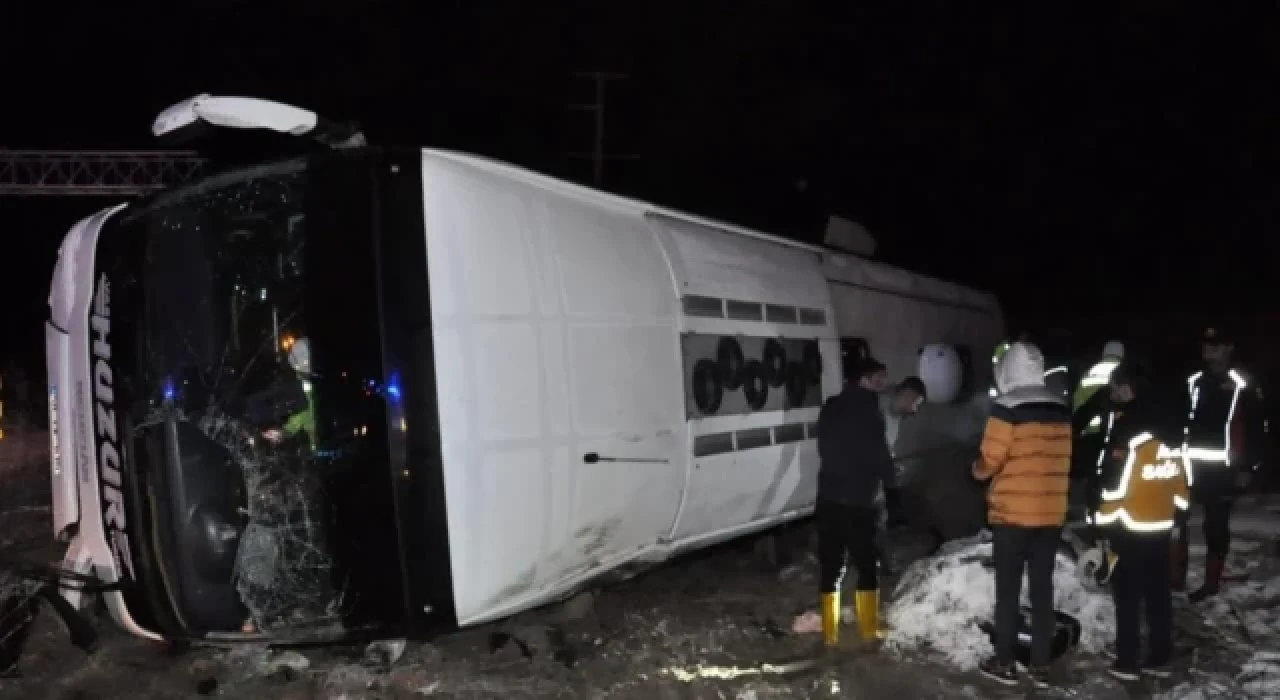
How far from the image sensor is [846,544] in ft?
18.2

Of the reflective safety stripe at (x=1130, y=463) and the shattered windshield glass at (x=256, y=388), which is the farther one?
the reflective safety stripe at (x=1130, y=463)

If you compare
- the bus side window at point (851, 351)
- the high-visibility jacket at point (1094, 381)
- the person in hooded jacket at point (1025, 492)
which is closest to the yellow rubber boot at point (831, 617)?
the person in hooded jacket at point (1025, 492)

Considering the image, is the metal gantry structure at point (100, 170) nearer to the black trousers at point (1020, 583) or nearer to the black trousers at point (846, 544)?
the black trousers at point (846, 544)

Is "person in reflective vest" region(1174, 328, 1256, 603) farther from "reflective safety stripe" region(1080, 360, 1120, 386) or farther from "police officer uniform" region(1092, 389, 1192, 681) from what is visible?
"reflective safety stripe" region(1080, 360, 1120, 386)

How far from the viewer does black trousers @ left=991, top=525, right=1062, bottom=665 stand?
16.1 feet

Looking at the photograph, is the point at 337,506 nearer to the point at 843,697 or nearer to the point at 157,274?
the point at 157,274

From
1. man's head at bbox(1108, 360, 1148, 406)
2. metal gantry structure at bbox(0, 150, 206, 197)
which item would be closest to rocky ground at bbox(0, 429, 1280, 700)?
man's head at bbox(1108, 360, 1148, 406)

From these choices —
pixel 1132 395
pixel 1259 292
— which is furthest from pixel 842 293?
pixel 1259 292

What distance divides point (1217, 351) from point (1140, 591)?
1.67 meters

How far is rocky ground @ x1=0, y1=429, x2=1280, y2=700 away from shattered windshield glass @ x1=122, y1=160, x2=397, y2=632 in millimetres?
1065

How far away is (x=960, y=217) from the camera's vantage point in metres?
29.9

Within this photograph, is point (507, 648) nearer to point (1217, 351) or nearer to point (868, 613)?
point (868, 613)

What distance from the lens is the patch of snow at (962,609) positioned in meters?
5.36

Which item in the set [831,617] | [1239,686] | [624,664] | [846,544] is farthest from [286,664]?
[1239,686]
